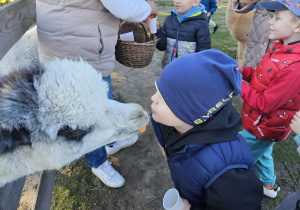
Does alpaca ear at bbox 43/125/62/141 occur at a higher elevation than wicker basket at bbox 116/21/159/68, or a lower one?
higher

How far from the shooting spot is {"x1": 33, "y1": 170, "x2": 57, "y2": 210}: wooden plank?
1592mm

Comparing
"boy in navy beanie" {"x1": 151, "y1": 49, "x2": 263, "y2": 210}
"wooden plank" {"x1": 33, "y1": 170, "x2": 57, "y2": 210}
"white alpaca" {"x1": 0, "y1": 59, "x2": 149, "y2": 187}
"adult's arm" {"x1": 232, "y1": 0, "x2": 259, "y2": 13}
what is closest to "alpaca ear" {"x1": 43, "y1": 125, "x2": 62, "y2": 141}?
"white alpaca" {"x1": 0, "y1": 59, "x2": 149, "y2": 187}

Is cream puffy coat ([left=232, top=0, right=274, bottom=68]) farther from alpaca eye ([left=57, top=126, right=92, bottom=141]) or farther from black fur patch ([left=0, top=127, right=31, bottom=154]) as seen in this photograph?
black fur patch ([left=0, top=127, right=31, bottom=154])

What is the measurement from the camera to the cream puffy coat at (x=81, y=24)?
1.48 meters

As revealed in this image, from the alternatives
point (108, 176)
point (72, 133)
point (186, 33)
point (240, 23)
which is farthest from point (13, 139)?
point (240, 23)

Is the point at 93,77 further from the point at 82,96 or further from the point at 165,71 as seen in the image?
the point at 165,71

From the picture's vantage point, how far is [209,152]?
3.47 ft

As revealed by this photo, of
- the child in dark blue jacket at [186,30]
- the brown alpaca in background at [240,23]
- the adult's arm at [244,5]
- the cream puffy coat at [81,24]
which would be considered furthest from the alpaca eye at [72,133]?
the brown alpaca in background at [240,23]

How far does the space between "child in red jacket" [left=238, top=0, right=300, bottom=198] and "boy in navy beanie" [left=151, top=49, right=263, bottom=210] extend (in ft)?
1.66

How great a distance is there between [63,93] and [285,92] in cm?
141

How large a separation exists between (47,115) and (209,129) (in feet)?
2.73

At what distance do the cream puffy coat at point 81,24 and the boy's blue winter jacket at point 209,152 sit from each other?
101 cm

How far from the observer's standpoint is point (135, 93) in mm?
3709

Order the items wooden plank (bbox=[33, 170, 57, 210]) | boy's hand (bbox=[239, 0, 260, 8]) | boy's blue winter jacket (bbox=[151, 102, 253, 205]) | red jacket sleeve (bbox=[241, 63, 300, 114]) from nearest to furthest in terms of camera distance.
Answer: boy's blue winter jacket (bbox=[151, 102, 253, 205]), red jacket sleeve (bbox=[241, 63, 300, 114]), wooden plank (bbox=[33, 170, 57, 210]), boy's hand (bbox=[239, 0, 260, 8])
